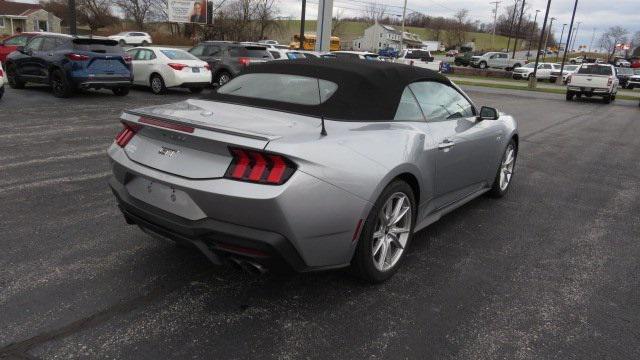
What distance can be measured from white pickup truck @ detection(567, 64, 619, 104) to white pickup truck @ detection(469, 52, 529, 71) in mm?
29479

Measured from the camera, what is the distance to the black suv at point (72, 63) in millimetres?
12258

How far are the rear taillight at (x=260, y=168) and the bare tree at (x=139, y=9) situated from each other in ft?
257

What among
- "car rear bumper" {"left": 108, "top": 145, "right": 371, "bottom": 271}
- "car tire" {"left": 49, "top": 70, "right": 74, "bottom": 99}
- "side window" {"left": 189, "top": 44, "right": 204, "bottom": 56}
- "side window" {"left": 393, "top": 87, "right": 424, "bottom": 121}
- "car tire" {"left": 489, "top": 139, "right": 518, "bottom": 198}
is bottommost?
"car tire" {"left": 49, "top": 70, "right": 74, "bottom": 99}

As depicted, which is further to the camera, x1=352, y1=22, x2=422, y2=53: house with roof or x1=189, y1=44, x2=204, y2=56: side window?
x1=352, y1=22, x2=422, y2=53: house with roof

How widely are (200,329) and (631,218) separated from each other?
4763 millimetres

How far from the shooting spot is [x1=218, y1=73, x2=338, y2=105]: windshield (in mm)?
3506

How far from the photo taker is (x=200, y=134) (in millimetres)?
2730

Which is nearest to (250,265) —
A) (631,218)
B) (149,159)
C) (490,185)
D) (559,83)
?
(149,159)

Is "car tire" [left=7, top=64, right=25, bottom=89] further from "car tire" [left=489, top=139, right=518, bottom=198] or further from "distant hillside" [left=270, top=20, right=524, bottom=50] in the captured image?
"distant hillside" [left=270, top=20, right=524, bottom=50]

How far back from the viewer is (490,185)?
5.15 metres

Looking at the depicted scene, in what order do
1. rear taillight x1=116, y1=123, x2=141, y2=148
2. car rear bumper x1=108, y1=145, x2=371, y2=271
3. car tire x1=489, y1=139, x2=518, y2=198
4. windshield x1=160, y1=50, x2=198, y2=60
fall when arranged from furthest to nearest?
windshield x1=160, y1=50, x2=198, y2=60
car tire x1=489, y1=139, x2=518, y2=198
rear taillight x1=116, y1=123, x2=141, y2=148
car rear bumper x1=108, y1=145, x2=371, y2=271

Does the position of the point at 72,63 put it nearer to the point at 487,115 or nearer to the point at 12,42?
the point at 12,42

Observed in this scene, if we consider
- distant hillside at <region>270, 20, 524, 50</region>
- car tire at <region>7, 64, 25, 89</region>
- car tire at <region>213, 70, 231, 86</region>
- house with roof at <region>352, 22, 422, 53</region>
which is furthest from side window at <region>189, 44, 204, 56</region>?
distant hillside at <region>270, 20, 524, 50</region>

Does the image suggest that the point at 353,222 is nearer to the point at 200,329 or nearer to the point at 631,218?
the point at 200,329
